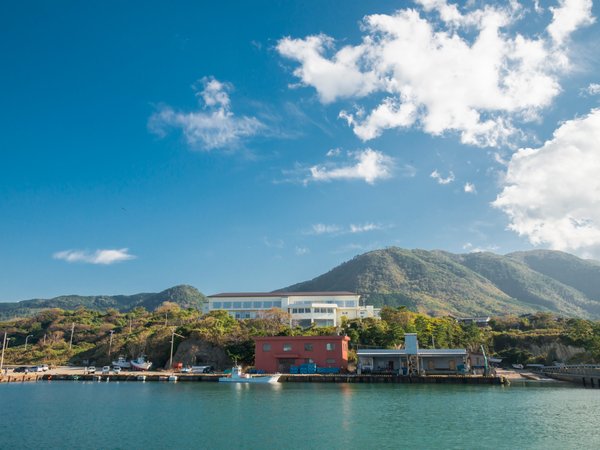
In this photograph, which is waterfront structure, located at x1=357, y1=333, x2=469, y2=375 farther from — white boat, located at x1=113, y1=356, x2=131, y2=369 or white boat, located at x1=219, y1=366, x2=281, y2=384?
white boat, located at x1=113, y1=356, x2=131, y2=369

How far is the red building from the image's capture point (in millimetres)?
55938

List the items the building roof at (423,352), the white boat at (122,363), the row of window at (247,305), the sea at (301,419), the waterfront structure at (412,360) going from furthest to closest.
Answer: the row of window at (247,305), the white boat at (122,363), the building roof at (423,352), the waterfront structure at (412,360), the sea at (301,419)

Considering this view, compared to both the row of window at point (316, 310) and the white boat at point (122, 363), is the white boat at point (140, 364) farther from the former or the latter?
the row of window at point (316, 310)

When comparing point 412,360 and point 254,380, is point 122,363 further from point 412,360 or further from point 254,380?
point 412,360

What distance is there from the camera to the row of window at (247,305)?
80875 millimetres

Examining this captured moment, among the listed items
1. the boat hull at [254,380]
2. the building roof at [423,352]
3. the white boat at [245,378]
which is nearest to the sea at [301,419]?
the boat hull at [254,380]

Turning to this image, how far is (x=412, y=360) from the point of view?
54969 mm

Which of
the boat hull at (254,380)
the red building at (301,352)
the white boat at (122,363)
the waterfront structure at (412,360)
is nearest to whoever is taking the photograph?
the boat hull at (254,380)

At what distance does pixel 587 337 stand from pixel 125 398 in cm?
5968

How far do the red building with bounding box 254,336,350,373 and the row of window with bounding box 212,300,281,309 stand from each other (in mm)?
23392

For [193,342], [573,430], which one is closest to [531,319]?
[193,342]

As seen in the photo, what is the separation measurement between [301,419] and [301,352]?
97.0 feet

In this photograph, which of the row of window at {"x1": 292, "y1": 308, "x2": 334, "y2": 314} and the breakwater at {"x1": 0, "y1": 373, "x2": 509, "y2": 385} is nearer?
the breakwater at {"x1": 0, "y1": 373, "x2": 509, "y2": 385}

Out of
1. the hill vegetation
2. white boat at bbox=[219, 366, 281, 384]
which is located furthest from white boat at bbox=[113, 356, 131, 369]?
white boat at bbox=[219, 366, 281, 384]
